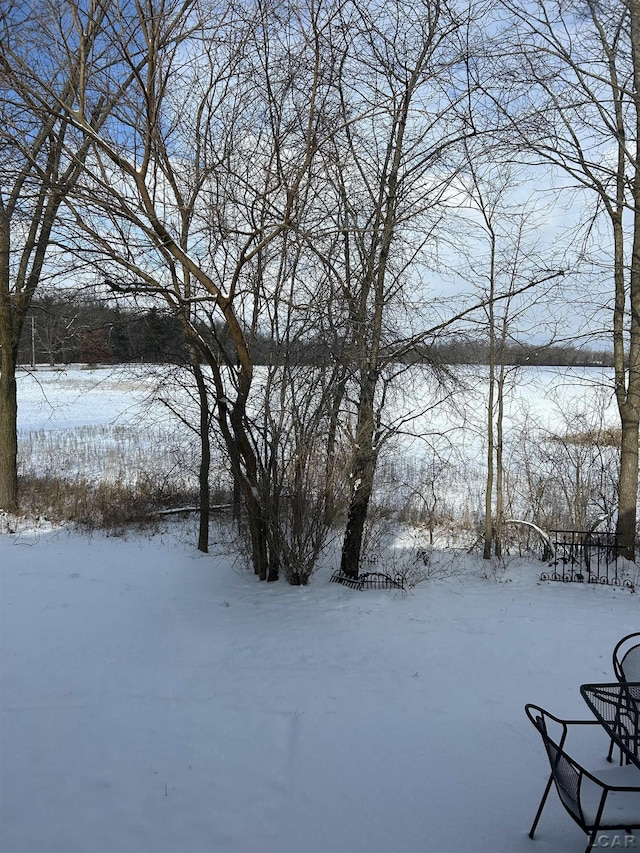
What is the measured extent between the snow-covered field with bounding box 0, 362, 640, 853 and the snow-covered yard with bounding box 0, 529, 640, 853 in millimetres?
13

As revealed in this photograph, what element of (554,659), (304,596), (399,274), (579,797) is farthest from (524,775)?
(399,274)

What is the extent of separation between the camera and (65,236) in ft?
16.8

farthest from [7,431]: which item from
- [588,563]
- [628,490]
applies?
[628,490]

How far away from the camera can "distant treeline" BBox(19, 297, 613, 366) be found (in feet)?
20.8

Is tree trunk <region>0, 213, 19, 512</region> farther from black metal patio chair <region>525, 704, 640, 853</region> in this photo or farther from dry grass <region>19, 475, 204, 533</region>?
black metal patio chair <region>525, 704, 640, 853</region>

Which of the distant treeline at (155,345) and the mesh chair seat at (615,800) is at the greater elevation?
the distant treeline at (155,345)

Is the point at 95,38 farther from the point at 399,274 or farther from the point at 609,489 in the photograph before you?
the point at 609,489

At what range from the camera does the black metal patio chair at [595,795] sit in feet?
7.21

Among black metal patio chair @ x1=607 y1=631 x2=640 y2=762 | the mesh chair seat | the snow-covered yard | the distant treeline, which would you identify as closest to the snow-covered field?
the snow-covered yard

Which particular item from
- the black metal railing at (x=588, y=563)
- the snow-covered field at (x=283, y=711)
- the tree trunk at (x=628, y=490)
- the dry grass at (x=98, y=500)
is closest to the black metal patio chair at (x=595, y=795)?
the snow-covered field at (x=283, y=711)

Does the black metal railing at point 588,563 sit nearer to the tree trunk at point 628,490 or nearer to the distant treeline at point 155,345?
the tree trunk at point 628,490

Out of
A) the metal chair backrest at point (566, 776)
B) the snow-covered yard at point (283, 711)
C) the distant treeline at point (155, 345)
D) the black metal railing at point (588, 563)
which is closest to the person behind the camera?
the metal chair backrest at point (566, 776)

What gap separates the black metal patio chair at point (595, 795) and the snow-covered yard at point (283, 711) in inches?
16.1

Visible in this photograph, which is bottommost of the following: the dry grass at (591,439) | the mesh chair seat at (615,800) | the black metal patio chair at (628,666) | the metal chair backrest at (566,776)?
the mesh chair seat at (615,800)
